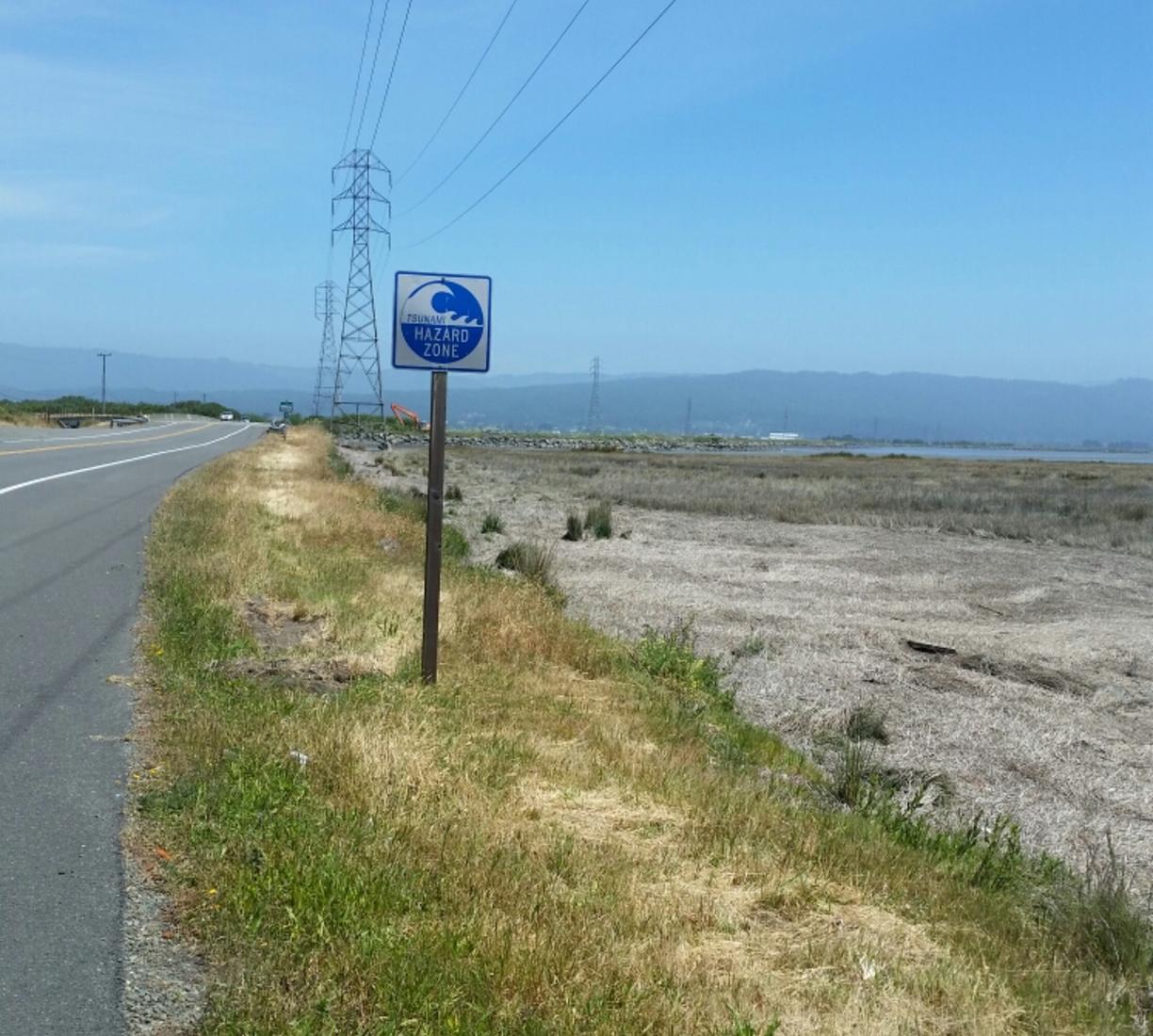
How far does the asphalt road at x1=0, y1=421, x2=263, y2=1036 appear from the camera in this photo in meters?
4.07

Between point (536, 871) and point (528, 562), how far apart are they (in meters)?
12.8

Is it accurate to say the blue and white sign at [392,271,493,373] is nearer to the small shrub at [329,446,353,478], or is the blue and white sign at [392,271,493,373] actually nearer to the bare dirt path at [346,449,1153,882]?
the bare dirt path at [346,449,1153,882]

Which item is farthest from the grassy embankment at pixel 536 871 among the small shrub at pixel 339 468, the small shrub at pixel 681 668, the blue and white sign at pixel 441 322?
the small shrub at pixel 339 468

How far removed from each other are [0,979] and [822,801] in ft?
17.2

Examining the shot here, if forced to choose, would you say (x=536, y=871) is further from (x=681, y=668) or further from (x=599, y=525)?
(x=599, y=525)

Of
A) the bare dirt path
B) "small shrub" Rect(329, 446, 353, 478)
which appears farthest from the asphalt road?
"small shrub" Rect(329, 446, 353, 478)

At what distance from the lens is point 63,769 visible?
6.29 metres

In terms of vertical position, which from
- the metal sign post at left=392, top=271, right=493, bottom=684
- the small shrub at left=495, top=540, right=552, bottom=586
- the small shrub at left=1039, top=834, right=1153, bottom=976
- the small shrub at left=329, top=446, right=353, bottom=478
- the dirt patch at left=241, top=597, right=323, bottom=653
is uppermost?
the metal sign post at left=392, top=271, right=493, bottom=684

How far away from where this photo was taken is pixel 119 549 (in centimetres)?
1505

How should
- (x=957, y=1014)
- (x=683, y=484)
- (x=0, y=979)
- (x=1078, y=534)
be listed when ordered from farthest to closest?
(x=683, y=484), (x=1078, y=534), (x=957, y=1014), (x=0, y=979)

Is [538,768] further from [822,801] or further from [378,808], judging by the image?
[822,801]

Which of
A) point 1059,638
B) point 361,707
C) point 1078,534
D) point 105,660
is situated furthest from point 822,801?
point 1078,534

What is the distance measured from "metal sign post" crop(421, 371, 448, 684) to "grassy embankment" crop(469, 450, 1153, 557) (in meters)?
23.2

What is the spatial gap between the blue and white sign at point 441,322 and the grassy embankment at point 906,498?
23.4 metres
